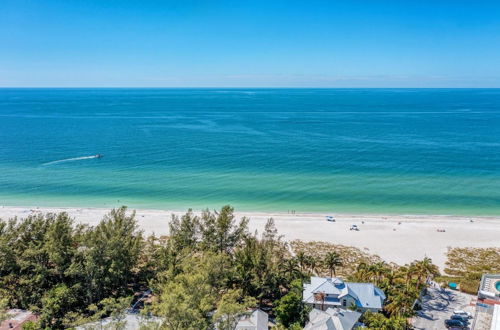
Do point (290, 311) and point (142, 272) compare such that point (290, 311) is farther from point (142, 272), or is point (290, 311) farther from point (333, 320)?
point (142, 272)

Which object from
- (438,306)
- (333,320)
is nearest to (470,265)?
(438,306)

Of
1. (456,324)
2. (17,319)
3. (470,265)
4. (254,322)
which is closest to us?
(254,322)

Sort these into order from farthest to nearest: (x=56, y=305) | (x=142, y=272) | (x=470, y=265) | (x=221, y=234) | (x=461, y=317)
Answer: (x=470, y=265)
(x=221, y=234)
(x=142, y=272)
(x=461, y=317)
(x=56, y=305)

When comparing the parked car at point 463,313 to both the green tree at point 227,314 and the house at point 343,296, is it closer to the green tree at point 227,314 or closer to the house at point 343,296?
the house at point 343,296

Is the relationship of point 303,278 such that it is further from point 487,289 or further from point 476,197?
point 476,197

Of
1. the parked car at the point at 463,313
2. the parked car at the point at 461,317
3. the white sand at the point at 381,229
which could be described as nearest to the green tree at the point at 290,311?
the parked car at the point at 461,317
